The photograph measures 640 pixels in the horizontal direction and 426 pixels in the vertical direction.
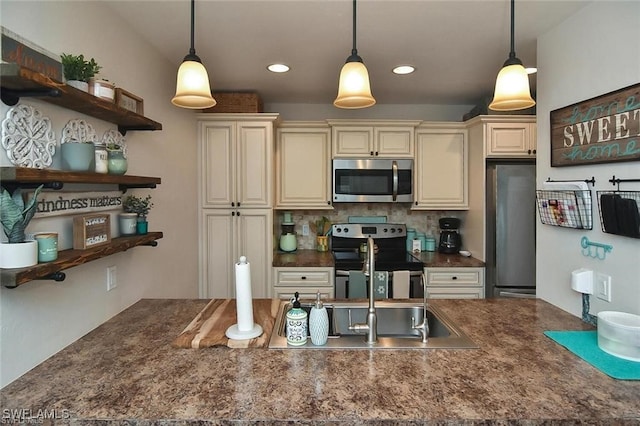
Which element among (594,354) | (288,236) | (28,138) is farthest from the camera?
(288,236)

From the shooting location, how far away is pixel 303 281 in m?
3.14

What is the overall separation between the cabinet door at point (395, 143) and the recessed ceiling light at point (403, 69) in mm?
746

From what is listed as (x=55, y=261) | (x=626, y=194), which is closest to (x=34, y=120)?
(x=55, y=261)

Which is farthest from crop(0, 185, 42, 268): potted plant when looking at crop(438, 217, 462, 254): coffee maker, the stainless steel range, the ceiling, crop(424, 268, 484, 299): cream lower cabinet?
crop(438, 217, 462, 254): coffee maker

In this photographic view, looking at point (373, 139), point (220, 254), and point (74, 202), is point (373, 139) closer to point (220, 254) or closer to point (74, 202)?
point (220, 254)

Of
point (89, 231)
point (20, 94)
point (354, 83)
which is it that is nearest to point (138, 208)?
point (89, 231)

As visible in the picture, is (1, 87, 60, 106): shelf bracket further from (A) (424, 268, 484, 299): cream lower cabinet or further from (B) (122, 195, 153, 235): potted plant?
(A) (424, 268, 484, 299): cream lower cabinet

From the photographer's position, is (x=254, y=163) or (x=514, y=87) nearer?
(x=514, y=87)

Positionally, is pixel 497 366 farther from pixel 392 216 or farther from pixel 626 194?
pixel 392 216

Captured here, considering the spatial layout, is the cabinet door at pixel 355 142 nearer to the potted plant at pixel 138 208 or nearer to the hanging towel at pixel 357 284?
the hanging towel at pixel 357 284

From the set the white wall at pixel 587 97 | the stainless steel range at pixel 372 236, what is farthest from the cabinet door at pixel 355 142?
the white wall at pixel 587 97

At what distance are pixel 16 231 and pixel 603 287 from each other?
225cm

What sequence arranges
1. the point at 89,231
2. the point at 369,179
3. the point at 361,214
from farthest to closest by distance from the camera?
the point at 361,214
the point at 369,179
the point at 89,231

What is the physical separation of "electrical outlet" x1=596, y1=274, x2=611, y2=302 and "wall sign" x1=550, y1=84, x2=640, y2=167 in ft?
1.68
